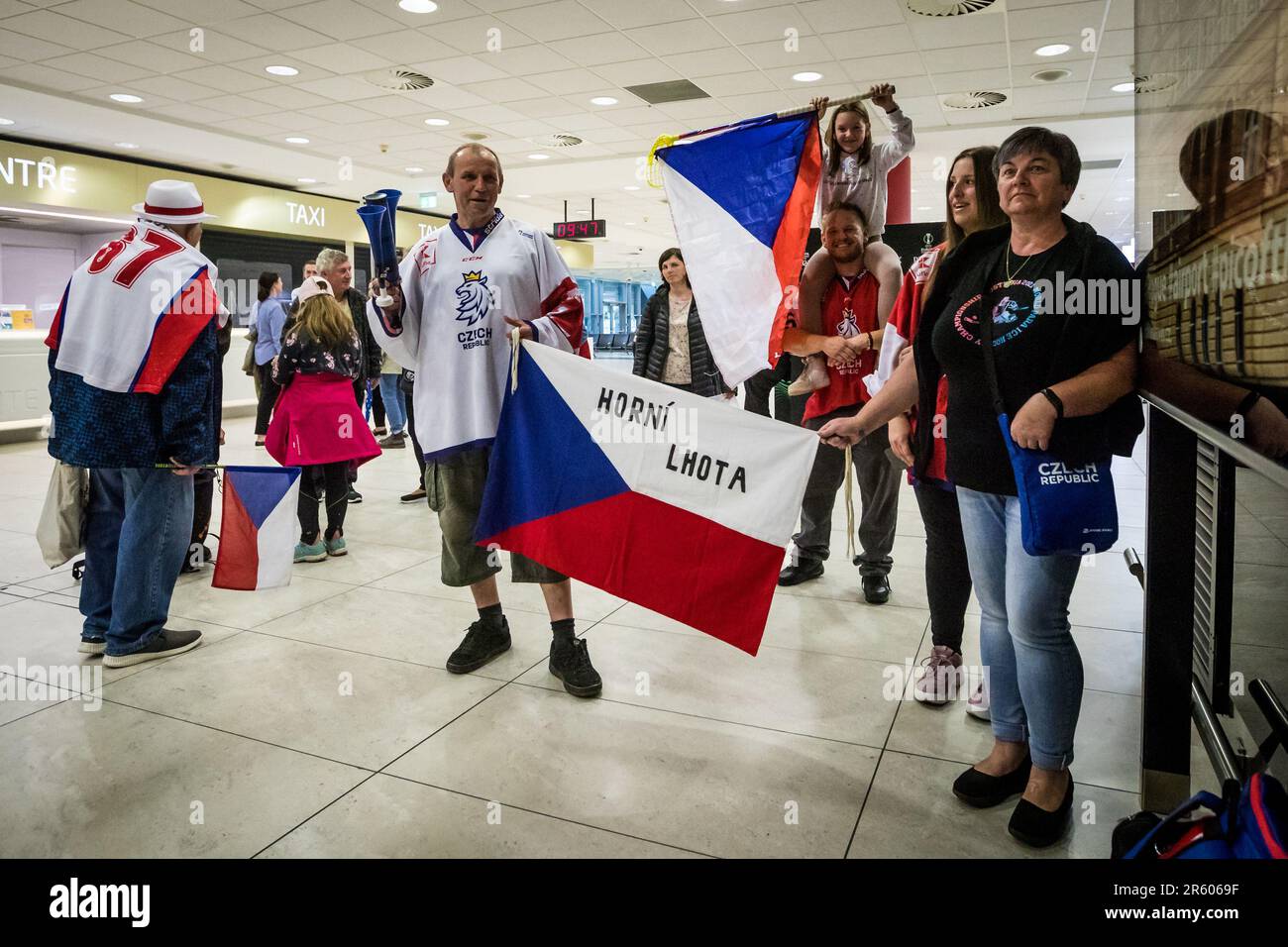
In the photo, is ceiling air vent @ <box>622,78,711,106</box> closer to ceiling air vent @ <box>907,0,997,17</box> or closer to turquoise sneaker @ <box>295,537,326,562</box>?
ceiling air vent @ <box>907,0,997,17</box>

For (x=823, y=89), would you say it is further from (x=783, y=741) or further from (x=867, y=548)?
(x=783, y=741)

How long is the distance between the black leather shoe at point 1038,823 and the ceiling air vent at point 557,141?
9.85 meters

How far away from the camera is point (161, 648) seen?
2.90m

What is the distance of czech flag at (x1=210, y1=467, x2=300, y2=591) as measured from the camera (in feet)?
9.30

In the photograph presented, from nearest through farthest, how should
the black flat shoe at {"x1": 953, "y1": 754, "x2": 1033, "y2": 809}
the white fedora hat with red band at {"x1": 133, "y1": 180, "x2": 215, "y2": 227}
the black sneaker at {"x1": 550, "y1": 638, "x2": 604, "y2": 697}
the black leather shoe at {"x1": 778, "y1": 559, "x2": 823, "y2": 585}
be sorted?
the black flat shoe at {"x1": 953, "y1": 754, "x2": 1033, "y2": 809} < the black sneaker at {"x1": 550, "y1": 638, "x2": 604, "y2": 697} < the white fedora hat with red band at {"x1": 133, "y1": 180, "x2": 215, "y2": 227} < the black leather shoe at {"x1": 778, "y1": 559, "x2": 823, "y2": 585}

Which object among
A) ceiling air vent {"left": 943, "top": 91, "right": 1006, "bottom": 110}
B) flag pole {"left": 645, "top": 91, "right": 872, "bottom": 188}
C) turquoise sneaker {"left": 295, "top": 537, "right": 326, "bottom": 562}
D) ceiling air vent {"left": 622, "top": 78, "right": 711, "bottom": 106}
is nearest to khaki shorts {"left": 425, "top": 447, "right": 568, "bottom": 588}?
flag pole {"left": 645, "top": 91, "right": 872, "bottom": 188}

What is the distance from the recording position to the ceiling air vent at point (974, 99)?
852 cm

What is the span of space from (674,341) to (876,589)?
211 cm

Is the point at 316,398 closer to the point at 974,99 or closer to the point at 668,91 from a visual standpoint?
the point at 668,91

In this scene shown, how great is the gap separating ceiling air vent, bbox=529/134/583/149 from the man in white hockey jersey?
8253 millimetres

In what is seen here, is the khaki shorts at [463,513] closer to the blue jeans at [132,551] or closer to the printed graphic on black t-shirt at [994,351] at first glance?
the blue jeans at [132,551]

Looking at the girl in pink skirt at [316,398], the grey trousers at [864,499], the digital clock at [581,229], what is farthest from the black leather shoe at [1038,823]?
the digital clock at [581,229]

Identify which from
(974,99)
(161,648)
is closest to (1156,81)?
(161,648)
